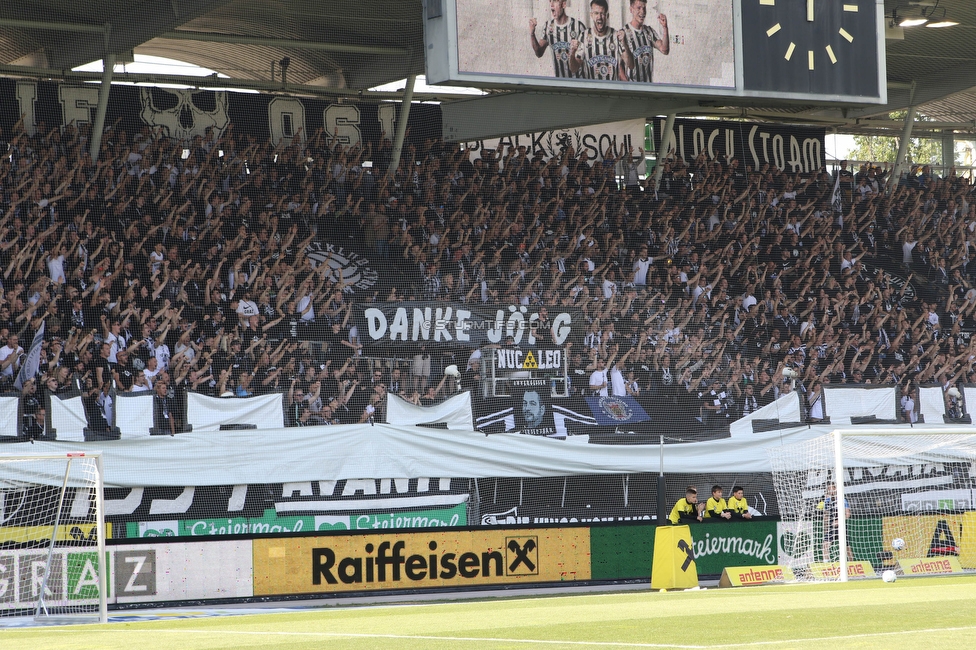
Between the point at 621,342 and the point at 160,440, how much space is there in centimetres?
771

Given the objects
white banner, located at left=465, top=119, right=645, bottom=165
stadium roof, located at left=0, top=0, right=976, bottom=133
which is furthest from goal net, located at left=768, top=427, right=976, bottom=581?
white banner, located at left=465, top=119, right=645, bottom=165

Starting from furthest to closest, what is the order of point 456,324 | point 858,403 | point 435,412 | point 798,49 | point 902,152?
1. point 902,152
2. point 858,403
3. point 456,324
4. point 435,412
5. point 798,49

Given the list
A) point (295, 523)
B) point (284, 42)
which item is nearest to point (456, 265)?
point (284, 42)

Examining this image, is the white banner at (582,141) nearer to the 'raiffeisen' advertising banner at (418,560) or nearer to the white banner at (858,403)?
the white banner at (858,403)

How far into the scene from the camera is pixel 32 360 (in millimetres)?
17250

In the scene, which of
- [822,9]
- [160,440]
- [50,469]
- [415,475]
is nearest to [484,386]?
[415,475]

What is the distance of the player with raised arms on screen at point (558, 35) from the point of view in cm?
1308

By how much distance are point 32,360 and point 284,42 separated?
744 cm

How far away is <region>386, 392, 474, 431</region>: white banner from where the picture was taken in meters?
18.8

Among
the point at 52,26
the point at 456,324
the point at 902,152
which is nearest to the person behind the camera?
the point at 52,26

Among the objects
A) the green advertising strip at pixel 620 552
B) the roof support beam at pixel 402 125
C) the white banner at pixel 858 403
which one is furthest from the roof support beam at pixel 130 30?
the white banner at pixel 858 403

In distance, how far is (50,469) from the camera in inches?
646

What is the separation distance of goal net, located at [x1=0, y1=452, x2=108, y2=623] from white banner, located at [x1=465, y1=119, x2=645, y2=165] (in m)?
9.49

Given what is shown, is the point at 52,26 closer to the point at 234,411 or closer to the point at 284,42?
the point at 284,42
